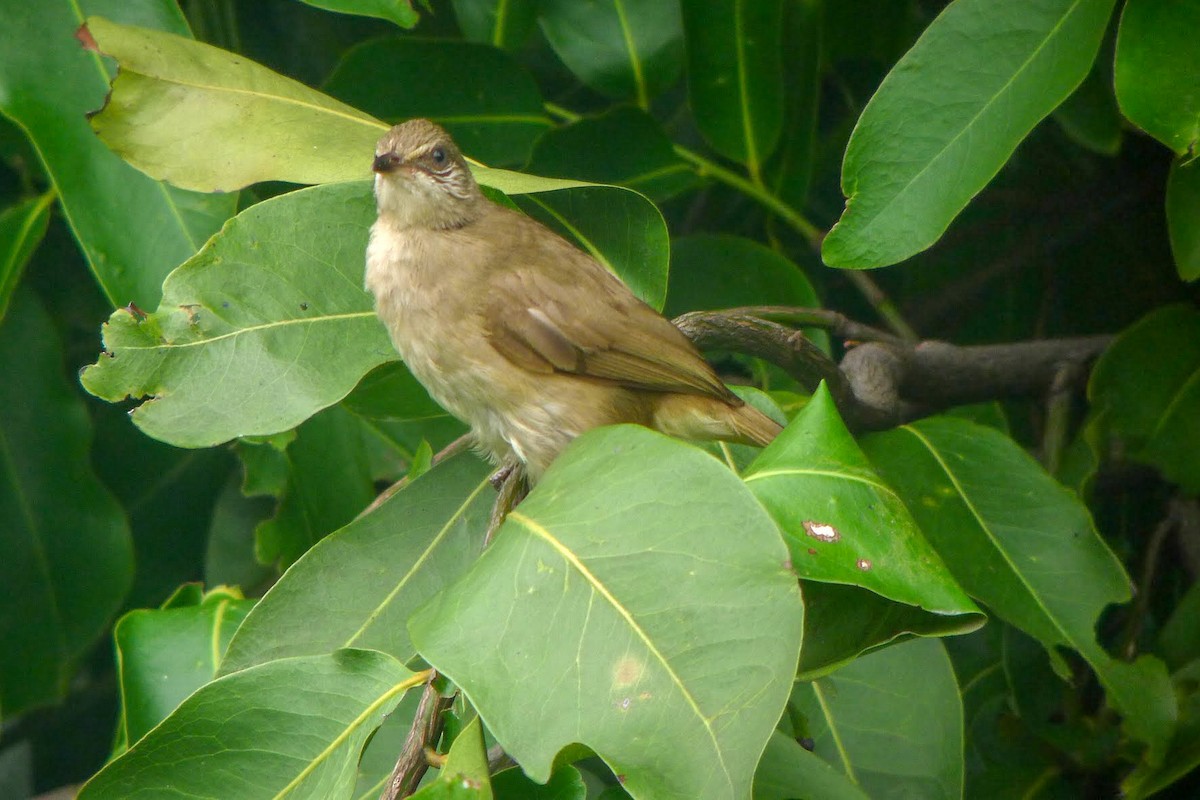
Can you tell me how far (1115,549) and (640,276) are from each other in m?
1.51

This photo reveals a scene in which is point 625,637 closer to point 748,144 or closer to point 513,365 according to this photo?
point 513,365

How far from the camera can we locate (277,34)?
11.0 feet

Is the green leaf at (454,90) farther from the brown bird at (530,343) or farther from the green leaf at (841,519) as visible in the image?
the green leaf at (841,519)

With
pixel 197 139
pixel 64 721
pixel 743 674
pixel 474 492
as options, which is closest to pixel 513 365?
pixel 474 492

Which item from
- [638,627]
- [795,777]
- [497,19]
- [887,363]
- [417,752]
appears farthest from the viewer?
[497,19]

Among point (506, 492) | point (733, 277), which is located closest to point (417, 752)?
point (506, 492)

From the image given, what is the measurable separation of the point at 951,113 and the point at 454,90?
1268mm

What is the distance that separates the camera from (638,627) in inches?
63.6

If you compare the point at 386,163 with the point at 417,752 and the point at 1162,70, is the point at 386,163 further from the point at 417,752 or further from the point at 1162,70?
the point at 1162,70

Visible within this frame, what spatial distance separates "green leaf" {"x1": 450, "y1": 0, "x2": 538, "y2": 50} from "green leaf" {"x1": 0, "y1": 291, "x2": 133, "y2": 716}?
4.33 ft

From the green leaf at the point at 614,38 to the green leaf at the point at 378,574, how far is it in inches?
43.1

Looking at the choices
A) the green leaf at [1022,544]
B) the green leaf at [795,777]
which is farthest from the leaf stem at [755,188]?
the green leaf at [795,777]

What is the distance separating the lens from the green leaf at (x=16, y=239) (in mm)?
2852

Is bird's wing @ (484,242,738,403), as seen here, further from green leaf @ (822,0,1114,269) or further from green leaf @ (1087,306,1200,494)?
green leaf @ (1087,306,1200,494)
